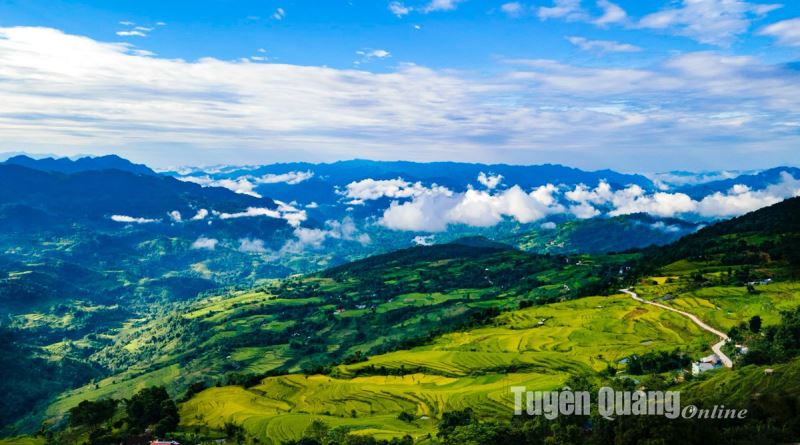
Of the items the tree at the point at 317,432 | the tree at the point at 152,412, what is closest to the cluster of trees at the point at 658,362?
the tree at the point at 317,432

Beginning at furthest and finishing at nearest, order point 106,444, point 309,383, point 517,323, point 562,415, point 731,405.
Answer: point 517,323 < point 309,383 < point 106,444 < point 562,415 < point 731,405

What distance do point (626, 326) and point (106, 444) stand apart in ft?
386

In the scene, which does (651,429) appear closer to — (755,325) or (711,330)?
(755,325)

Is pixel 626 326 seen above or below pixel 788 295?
below

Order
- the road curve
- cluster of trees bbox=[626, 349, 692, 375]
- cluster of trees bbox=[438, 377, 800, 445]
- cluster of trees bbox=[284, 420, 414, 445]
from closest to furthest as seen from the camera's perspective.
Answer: cluster of trees bbox=[438, 377, 800, 445], cluster of trees bbox=[284, 420, 414, 445], the road curve, cluster of trees bbox=[626, 349, 692, 375]

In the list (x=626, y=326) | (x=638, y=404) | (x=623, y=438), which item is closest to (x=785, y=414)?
(x=638, y=404)

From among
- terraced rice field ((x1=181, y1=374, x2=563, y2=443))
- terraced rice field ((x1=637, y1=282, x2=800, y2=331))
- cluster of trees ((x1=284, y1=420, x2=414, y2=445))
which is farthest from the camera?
terraced rice field ((x1=637, y1=282, x2=800, y2=331))

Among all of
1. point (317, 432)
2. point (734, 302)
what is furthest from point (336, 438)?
point (734, 302)

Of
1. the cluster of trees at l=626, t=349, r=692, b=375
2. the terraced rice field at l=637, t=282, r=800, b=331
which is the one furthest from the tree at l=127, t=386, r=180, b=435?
the terraced rice field at l=637, t=282, r=800, b=331

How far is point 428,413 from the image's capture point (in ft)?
325

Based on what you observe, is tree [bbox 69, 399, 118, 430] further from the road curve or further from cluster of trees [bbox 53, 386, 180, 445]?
the road curve

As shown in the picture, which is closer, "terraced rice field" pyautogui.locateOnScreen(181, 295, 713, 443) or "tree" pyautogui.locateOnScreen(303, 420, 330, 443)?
"tree" pyautogui.locateOnScreen(303, 420, 330, 443)

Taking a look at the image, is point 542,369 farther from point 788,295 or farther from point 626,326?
point 788,295

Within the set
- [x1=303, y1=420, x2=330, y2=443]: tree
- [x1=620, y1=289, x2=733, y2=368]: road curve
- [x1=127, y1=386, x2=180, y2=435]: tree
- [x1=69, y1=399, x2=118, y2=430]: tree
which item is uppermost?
[x1=620, y1=289, x2=733, y2=368]: road curve
